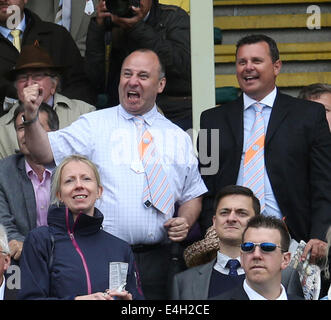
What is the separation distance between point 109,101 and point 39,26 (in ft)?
2.53

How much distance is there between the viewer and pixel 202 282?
24.7 feet

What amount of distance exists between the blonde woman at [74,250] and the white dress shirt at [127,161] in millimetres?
352

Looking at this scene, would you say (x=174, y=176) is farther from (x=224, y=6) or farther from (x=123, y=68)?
(x=224, y=6)

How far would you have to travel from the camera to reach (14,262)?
25.1ft

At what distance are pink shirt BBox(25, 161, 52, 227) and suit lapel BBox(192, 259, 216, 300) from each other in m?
1.09

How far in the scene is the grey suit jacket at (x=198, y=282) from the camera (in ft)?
24.6

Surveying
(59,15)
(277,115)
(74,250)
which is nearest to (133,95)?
(277,115)

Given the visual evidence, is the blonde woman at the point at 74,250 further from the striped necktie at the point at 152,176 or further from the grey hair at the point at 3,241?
the striped necktie at the point at 152,176

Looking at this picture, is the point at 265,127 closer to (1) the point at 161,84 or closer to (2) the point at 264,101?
(2) the point at 264,101

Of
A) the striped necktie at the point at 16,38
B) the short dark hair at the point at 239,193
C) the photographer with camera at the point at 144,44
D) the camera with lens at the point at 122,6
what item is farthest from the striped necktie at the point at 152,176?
the striped necktie at the point at 16,38

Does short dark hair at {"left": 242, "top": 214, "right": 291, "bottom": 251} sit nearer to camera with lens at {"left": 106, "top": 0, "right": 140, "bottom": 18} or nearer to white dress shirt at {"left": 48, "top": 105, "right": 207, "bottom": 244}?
white dress shirt at {"left": 48, "top": 105, "right": 207, "bottom": 244}

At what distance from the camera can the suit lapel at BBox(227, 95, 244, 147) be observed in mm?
8289

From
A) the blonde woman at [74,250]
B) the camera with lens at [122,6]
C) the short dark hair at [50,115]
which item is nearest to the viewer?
the blonde woman at [74,250]

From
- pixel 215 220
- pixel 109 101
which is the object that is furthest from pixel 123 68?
pixel 215 220
